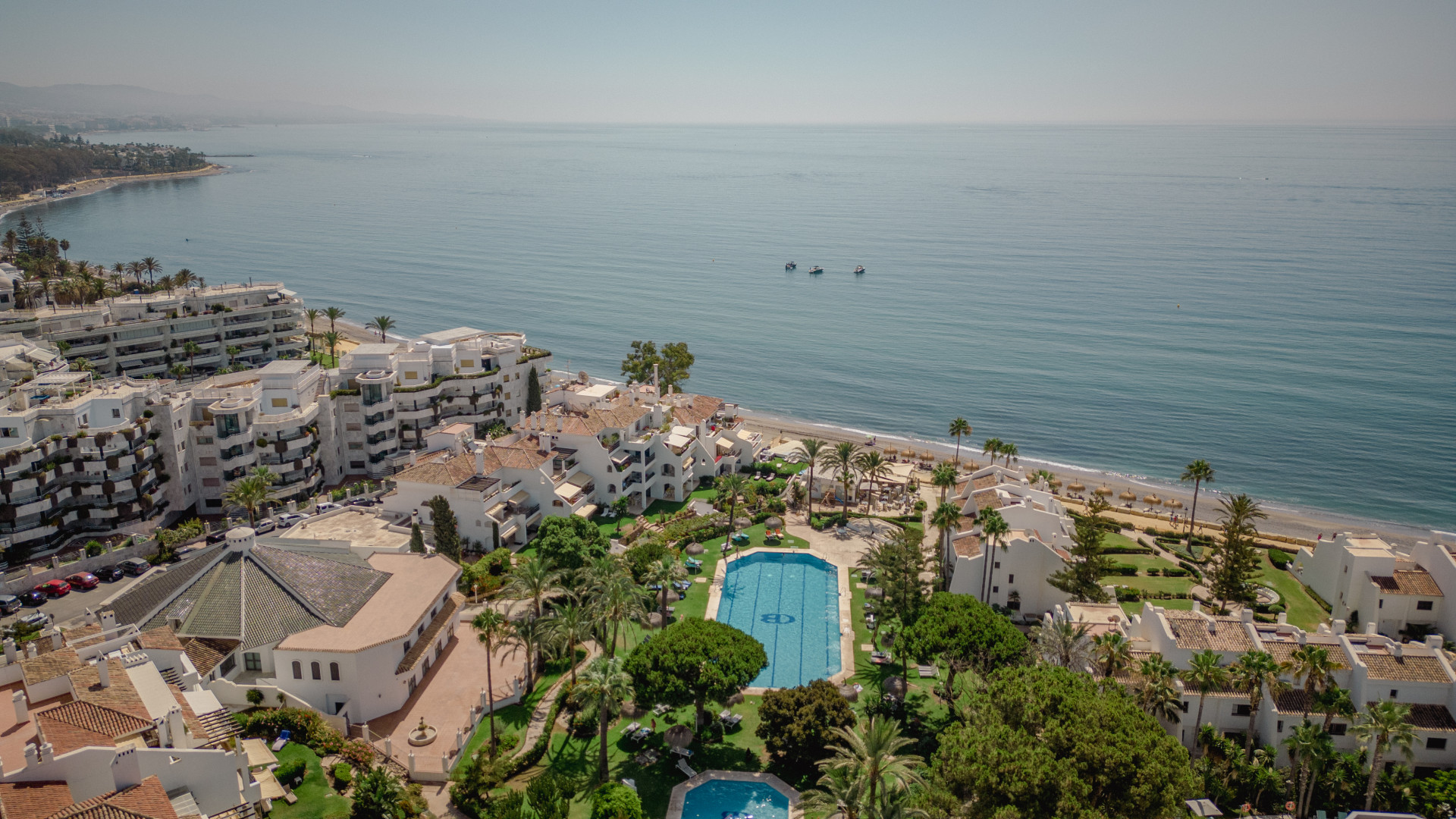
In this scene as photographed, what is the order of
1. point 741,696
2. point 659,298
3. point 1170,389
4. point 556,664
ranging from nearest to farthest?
point 741,696 → point 556,664 → point 1170,389 → point 659,298

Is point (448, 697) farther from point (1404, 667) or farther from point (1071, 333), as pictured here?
point (1071, 333)

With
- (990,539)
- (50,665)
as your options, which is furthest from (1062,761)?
(50,665)

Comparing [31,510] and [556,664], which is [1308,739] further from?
[31,510]

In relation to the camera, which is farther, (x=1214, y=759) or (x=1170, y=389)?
(x=1170, y=389)

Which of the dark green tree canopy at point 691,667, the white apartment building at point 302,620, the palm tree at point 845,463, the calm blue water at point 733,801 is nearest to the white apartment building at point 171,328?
the white apartment building at point 302,620

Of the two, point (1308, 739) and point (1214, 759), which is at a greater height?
point (1308, 739)

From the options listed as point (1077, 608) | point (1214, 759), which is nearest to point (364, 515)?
point (1077, 608)

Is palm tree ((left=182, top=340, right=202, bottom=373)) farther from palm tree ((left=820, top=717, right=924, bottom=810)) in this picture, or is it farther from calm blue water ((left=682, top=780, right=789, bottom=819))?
palm tree ((left=820, top=717, right=924, bottom=810))

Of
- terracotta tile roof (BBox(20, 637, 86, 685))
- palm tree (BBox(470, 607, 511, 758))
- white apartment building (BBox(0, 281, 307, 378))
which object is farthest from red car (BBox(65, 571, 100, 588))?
white apartment building (BBox(0, 281, 307, 378))
